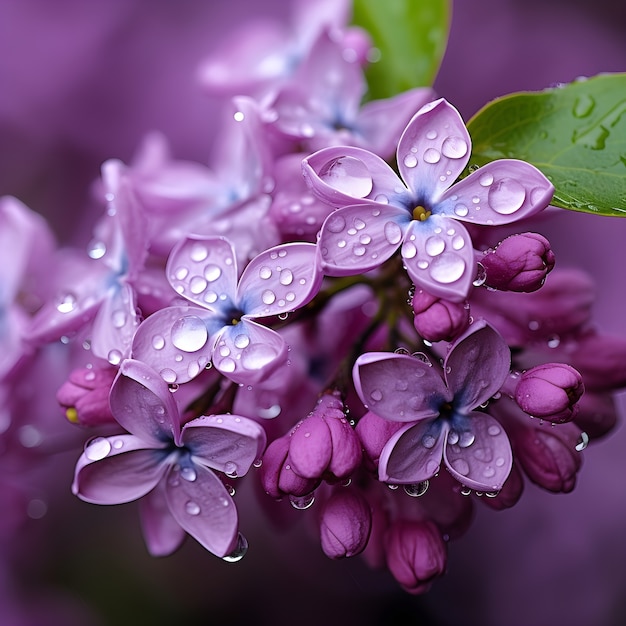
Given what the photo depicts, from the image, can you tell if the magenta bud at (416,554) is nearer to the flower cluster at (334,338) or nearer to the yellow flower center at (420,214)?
the flower cluster at (334,338)

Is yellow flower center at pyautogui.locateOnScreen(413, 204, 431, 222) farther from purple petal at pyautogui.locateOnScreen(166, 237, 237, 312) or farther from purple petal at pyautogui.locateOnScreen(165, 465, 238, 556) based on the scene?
purple petal at pyautogui.locateOnScreen(165, 465, 238, 556)

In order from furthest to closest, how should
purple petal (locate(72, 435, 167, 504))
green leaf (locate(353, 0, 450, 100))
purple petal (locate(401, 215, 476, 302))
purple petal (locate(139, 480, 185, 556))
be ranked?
green leaf (locate(353, 0, 450, 100)) → purple petal (locate(139, 480, 185, 556)) → purple petal (locate(72, 435, 167, 504)) → purple petal (locate(401, 215, 476, 302))

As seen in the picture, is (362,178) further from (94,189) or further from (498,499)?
(94,189)

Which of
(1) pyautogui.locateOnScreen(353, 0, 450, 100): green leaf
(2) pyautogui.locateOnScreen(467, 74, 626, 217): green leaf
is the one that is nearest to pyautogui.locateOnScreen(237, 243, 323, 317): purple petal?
(2) pyautogui.locateOnScreen(467, 74, 626, 217): green leaf

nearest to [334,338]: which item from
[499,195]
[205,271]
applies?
[205,271]

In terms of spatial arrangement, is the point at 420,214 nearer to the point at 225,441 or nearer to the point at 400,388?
the point at 400,388

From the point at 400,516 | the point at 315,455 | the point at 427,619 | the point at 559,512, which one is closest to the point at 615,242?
the point at 559,512
